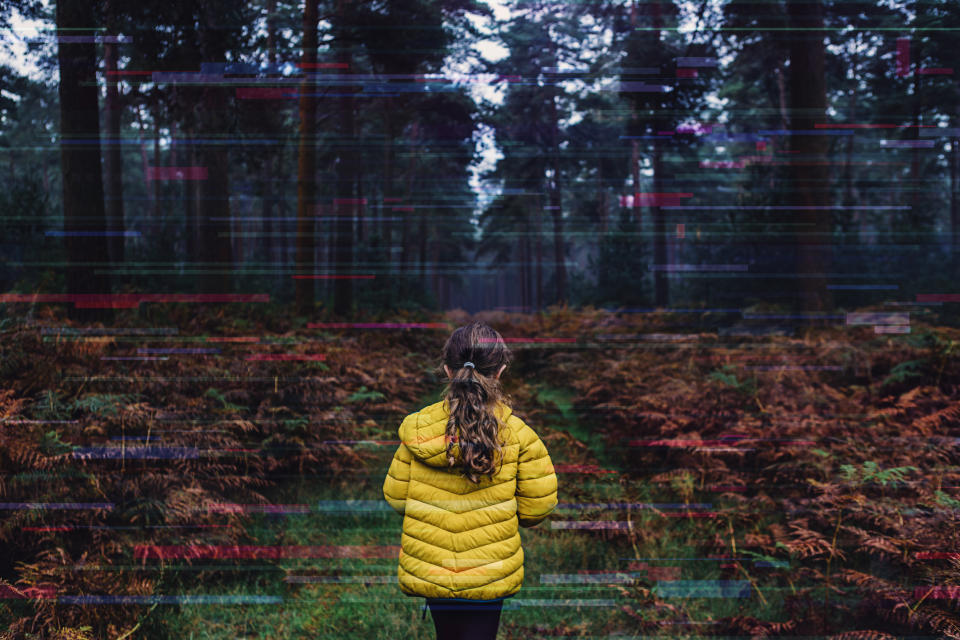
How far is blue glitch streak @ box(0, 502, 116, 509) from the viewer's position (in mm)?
3846

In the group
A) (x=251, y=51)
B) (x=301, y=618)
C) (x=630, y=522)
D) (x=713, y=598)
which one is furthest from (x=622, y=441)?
(x=251, y=51)

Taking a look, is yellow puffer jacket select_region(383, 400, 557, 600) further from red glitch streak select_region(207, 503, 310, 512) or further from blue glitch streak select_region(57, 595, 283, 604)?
red glitch streak select_region(207, 503, 310, 512)

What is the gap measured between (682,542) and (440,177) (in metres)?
11.9

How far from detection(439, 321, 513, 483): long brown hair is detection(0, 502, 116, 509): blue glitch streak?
308 cm

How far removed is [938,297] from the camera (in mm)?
9500

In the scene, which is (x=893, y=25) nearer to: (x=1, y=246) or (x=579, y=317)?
(x=579, y=317)

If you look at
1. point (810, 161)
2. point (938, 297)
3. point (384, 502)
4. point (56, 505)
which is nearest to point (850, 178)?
point (938, 297)

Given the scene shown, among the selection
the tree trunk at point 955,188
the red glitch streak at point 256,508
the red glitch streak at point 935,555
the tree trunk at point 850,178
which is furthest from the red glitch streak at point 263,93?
the tree trunk at point 955,188

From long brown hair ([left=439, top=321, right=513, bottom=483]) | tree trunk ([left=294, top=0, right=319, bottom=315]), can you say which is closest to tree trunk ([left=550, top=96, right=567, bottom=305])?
tree trunk ([left=294, top=0, right=319, bottom=315])

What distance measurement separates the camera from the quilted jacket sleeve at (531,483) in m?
2.66

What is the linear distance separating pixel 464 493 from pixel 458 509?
0.08 metres

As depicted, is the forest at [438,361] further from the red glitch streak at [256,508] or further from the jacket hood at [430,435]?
the jacket hood at [430,435]

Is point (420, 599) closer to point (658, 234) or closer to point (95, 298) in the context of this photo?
point (95, 298)

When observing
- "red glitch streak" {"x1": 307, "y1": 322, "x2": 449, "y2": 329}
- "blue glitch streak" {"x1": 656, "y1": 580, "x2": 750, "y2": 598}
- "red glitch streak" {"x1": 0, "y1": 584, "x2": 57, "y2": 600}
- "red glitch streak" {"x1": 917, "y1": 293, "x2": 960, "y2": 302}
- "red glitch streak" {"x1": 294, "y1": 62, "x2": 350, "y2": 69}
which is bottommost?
"blue glitch streak" {"x1": 656, "y1": 580, "x2": 750, "y2": 598}
